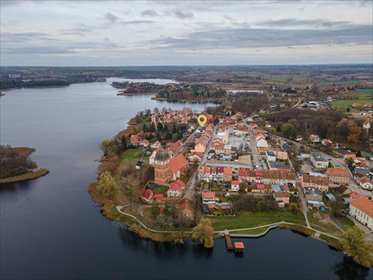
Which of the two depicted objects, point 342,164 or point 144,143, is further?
point 144,143

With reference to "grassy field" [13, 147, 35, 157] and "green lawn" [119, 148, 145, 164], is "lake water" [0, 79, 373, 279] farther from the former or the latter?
"grassy field" [13, 147, 35, 157]

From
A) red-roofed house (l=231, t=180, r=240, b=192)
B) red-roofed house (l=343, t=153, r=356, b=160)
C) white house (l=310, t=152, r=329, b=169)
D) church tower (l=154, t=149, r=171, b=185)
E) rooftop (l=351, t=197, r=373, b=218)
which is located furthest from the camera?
red-roofed house (l=343, t=153, r=356, b=160)

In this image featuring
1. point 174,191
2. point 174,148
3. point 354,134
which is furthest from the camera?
point 354,134

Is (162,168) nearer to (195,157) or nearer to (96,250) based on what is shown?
(195,157)

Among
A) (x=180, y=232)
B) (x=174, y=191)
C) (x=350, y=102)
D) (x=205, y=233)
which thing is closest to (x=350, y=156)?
(x=174, y=191)

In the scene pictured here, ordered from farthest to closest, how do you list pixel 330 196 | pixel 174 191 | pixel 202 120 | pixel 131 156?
→ pixel 202 120 → pixel 131 156 → pixel 174 191 → pixel 330 196

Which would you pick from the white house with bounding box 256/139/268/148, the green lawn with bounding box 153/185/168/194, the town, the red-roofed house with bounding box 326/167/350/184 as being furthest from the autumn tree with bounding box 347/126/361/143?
the green lawn with bounding box 153/185/168/194

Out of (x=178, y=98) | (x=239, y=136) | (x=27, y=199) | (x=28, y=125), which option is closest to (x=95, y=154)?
(x=27, y=199)

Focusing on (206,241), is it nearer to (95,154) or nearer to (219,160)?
(219,160)
